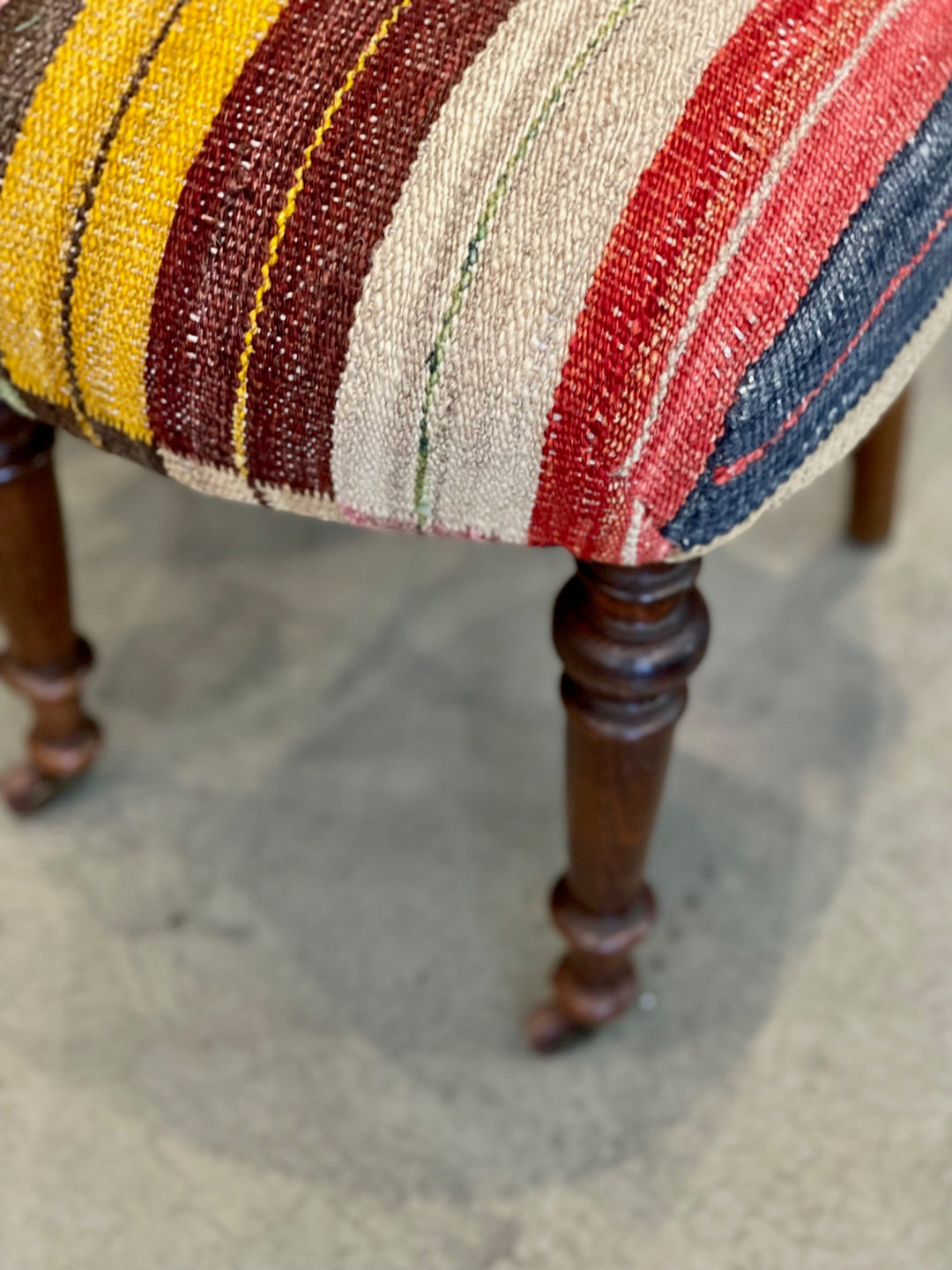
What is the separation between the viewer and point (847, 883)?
762 millimetres

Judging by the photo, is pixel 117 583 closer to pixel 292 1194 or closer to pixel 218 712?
pixel 218 712

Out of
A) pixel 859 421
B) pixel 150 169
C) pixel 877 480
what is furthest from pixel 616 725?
pixel 877 480

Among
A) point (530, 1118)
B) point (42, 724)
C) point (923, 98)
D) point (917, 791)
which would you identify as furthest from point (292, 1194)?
point (923, 98)

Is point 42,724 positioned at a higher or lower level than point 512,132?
lower

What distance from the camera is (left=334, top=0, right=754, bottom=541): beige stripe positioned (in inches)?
15.6

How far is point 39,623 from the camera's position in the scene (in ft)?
2.29

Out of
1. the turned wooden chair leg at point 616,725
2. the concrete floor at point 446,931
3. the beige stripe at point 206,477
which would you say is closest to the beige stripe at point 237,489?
the beige stripe at point 206,477

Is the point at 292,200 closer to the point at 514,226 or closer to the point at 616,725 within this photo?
the point at 514,226

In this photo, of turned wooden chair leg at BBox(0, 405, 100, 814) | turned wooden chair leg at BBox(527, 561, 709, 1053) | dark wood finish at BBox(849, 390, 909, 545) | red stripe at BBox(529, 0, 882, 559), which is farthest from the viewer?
dark wood finish at BBox(849, 390, 909, 545)

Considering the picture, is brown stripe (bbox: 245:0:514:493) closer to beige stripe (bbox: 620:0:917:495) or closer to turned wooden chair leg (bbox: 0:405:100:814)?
beige stripe (bbox: 620:0:917:495)

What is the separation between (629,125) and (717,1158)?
50 centimetres

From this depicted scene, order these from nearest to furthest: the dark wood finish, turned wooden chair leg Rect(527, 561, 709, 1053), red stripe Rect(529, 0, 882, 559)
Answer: red stripe Rect(529, 0, 882, 559)
turned wooden chair leg Rect(527, 561, 709, 1053)
the dark wood finish

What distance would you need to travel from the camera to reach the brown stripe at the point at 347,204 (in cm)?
41

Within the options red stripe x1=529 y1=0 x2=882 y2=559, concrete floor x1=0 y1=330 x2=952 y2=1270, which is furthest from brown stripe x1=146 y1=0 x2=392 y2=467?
concrete floor x1=0 y1=330 x2=952 y2=1270
